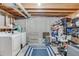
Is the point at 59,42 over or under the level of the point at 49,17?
under

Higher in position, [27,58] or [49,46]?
[27,58]

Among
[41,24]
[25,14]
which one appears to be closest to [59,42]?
[41,24]

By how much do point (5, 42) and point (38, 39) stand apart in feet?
6.48

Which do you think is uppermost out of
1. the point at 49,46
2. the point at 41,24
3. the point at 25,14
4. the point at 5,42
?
the point at 25,14

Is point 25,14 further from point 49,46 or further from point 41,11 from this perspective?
point 49,46

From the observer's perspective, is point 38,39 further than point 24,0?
Yes

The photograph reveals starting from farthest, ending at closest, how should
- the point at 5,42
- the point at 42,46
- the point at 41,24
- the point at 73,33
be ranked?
the point at 42,46
the point at 41,24
the point at 73,33
the point at 5,42

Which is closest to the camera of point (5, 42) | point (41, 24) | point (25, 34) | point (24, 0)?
point (24, 0)

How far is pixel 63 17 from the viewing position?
4.96 m

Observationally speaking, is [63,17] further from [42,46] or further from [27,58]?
[27,58]

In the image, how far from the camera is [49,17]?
471cm

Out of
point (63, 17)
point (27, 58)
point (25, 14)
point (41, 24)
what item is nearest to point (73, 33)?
point (63, 17)

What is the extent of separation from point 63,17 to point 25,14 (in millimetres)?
1531

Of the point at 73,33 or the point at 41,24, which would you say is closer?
the point at 73,33
